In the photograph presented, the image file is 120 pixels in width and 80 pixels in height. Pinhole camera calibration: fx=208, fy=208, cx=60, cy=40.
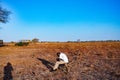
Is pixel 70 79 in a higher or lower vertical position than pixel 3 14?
lower

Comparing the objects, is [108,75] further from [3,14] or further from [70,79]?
[3,14]

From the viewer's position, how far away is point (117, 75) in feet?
37.8

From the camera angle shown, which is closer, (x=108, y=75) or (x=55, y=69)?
(x=108, y=75)

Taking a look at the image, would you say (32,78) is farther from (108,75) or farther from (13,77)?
(108,75)

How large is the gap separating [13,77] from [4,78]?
544 millimetres

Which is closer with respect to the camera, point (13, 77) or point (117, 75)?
point (117, 75)

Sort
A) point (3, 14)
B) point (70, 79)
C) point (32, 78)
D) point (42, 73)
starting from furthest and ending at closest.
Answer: point (3, 14)
point (42, 73)
point (32, 78)
point (70, 79)

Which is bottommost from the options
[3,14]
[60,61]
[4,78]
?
[4,78]

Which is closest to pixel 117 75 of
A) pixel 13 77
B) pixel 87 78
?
pixel 87 78

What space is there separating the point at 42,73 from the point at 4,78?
96.5 inches

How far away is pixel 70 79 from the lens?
1150 centimetres

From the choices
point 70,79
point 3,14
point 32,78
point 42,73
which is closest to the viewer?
point 70,79

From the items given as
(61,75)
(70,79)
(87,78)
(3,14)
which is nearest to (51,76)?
(61,75)

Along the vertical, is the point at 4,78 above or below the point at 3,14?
below
